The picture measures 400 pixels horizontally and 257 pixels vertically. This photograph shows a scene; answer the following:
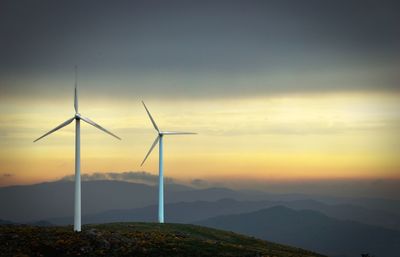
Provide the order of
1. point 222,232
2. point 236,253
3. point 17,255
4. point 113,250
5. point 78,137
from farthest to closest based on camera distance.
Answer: point 222,232 → point 78,137 → point 236,253 → point 113,250 → point 17,255

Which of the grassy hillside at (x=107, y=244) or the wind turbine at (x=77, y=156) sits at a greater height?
the wind turbine at (x=77, y=156)

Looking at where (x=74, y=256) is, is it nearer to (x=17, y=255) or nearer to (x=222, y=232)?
(x=17, y=255)

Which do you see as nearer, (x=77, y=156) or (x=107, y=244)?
(x=107, y=244)

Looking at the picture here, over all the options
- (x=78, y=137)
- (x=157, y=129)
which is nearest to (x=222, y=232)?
(x=157, y=129)

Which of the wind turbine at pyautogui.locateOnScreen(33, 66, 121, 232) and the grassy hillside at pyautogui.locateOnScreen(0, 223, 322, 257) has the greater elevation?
the wind turbine at pyautogui.locateOnScreen(33, 66, 121, 232)

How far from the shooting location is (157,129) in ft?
506

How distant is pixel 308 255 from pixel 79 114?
52911 mm

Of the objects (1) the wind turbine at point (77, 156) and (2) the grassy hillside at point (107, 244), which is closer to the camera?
(2) the grassy hillside at point (107, 244)

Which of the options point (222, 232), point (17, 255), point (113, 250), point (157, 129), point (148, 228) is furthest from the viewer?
point (157, 129)

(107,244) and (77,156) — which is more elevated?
(77,156)

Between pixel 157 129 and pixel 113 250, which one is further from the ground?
pixel 157 129

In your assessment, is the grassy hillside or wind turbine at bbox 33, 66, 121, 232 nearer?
the grassy hillside

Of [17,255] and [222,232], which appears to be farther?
[222,232]

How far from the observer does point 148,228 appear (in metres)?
129
